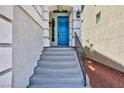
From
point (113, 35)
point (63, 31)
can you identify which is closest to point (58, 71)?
point (113, 35)

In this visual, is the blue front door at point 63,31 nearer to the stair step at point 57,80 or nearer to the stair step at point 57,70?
the stair step at point 57,70

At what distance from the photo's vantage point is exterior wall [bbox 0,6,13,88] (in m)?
2.51

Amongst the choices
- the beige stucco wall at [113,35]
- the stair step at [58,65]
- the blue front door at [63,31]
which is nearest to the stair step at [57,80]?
the stair step at [58,65]

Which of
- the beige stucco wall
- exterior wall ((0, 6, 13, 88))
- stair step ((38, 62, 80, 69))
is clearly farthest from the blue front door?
exterior wall ((0, 6, 13, 88))

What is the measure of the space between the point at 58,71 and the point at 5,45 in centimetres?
291

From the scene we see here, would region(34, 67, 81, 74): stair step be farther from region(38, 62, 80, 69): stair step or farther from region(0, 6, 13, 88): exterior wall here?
region(0, 6, 13, 88): exterior wall

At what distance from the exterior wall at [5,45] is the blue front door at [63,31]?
324 inches

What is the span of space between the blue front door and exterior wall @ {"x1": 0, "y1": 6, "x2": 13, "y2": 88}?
8.23m

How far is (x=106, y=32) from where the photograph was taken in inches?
222

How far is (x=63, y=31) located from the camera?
36.7ft

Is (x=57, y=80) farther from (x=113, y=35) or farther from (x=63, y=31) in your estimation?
(x=63, y=31)

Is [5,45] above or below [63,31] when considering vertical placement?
below
